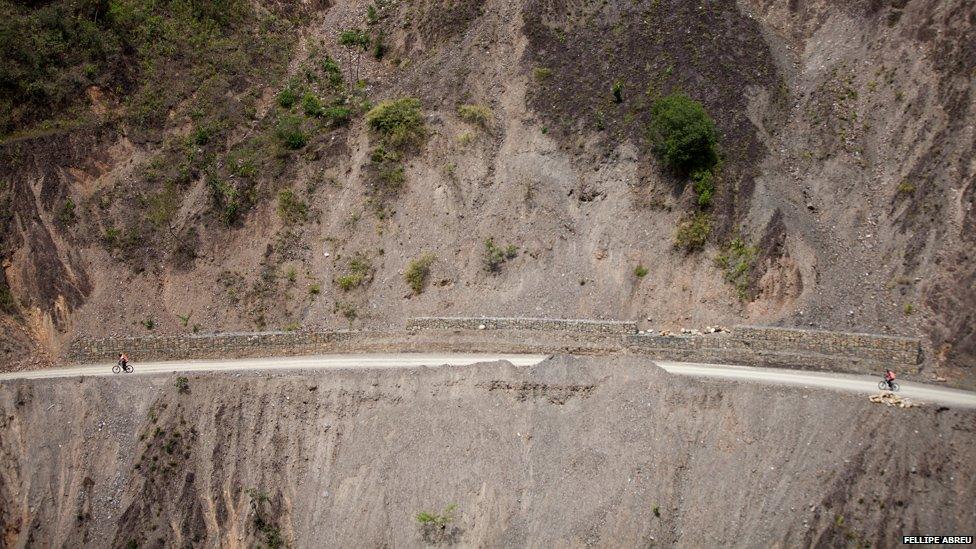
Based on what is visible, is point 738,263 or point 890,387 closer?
point 890,387

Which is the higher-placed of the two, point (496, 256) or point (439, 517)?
point (496, 256)

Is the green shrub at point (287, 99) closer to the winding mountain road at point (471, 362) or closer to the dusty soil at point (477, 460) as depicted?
the winding mountain road at point (471, 362)

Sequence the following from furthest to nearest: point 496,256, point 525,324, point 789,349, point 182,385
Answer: point 496,256 → point 182,385 → point 525,324 → point 789,349

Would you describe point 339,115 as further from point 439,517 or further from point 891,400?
point 891,400

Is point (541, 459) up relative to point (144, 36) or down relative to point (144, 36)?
down

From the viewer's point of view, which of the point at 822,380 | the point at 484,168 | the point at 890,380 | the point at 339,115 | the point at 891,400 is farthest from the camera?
the point at 339,115

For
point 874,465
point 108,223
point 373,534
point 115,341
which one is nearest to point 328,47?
point 108,223

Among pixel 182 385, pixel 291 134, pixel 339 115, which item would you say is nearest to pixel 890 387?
pixel 182 385

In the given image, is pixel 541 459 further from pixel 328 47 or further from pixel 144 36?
pixel 144 36
